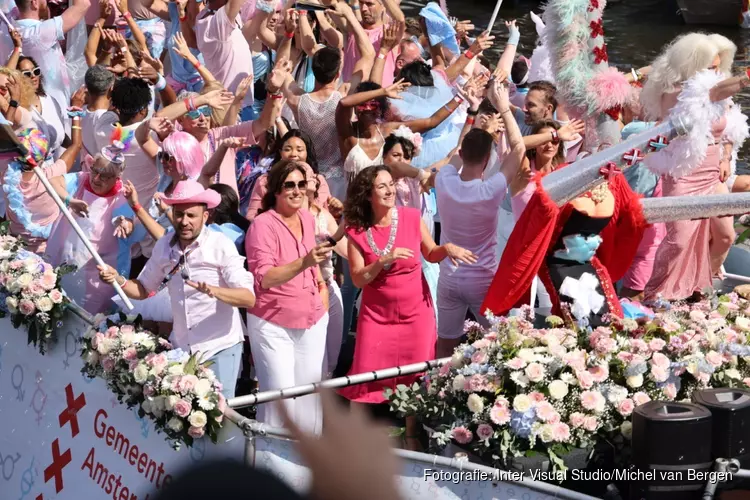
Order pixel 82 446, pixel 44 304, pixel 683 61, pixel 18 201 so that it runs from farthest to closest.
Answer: pixel 18 201, pixel 683 61, pixel 44 304, pixel 82 446

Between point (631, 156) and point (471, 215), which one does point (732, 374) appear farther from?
point (471, 215)

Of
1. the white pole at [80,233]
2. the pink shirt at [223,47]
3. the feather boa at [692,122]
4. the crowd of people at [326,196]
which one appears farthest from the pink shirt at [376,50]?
the white pole at [80,233]

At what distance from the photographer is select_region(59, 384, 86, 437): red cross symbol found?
17.8ft

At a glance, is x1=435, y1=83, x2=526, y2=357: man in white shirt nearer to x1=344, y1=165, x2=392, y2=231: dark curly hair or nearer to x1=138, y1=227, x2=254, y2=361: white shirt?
x1=344, y1=165, x2=392, y2=231: dark curly hair

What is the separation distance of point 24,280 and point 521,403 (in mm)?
2654

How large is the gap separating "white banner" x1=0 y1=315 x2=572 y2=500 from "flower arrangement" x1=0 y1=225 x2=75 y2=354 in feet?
0.26

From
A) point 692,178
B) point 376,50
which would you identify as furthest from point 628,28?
point 692,178

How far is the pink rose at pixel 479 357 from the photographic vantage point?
5.02 meters

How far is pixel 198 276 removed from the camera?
541cm

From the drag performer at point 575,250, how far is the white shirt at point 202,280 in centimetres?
134

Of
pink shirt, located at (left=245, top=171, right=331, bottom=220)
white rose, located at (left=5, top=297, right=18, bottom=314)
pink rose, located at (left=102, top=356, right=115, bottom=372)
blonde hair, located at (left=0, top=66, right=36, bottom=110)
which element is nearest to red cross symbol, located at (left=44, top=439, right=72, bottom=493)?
pink rose, located at (left=102, top=356, right=115, bottom=372)

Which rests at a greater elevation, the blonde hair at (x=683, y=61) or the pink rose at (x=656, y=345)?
the blonde hair at (x=683, y=61)

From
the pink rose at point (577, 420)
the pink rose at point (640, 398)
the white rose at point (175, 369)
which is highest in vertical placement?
the white rose at point (175, 369)

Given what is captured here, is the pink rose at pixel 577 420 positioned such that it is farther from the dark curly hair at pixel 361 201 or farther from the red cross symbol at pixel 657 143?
the red cross symbol at pixel 657 143
